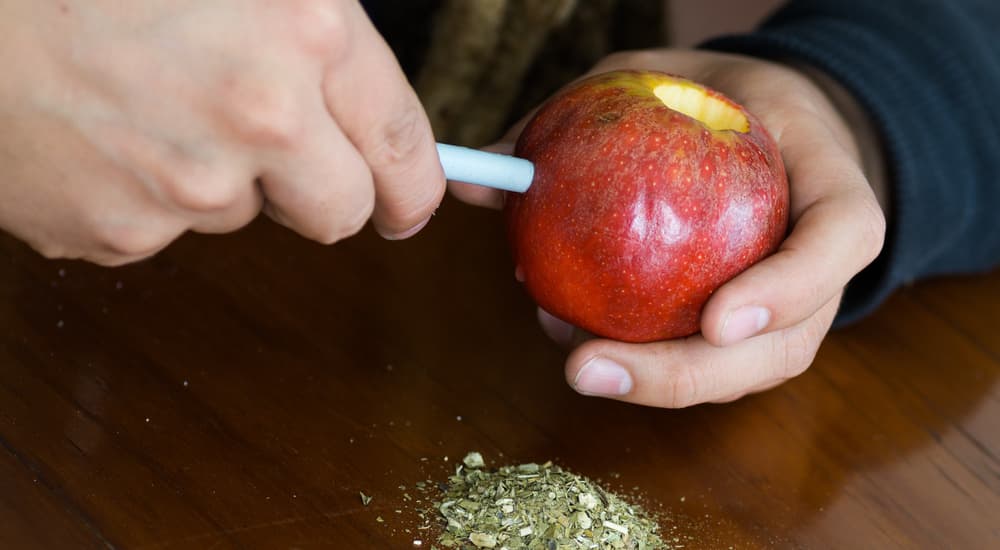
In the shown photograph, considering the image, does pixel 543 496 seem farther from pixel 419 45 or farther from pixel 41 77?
pixel 419 45

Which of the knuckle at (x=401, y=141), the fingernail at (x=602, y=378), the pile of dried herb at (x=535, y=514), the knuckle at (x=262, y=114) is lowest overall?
the pile of dried herb at (x=535, y=514)

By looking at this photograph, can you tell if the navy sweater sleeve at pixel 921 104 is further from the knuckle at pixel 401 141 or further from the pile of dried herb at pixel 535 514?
the knuckle at pixel 401 141

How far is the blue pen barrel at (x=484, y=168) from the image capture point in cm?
69

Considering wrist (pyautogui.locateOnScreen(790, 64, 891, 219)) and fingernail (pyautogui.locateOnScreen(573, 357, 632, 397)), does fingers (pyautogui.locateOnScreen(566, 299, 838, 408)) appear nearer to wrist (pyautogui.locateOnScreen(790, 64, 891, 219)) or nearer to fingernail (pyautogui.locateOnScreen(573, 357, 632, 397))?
fingernail (pyautogui.locateOnScreen(573, 357, 632, 397))

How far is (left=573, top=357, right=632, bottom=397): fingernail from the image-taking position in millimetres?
749

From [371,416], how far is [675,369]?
0.76 ft

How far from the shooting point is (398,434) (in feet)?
2.45

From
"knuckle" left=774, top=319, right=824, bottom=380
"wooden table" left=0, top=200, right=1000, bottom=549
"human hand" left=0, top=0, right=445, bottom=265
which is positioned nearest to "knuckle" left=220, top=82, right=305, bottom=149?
"human hand" left=0, top=0, right=445, bottom=265

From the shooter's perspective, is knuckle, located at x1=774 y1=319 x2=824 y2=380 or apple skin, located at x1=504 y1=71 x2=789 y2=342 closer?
apple skin, located at x1=504 y1=71 x2=789 y2=342

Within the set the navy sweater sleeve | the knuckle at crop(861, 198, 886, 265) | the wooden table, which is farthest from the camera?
the navy sweater sleeve

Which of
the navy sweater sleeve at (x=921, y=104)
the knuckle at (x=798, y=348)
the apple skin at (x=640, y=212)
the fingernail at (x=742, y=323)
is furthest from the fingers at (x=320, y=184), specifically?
the navy sweater sleeve at (x=921, y=104)

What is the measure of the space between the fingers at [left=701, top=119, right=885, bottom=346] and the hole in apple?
0.27 ft

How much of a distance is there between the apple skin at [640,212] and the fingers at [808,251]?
0.07 ft

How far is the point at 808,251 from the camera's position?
73 cm
